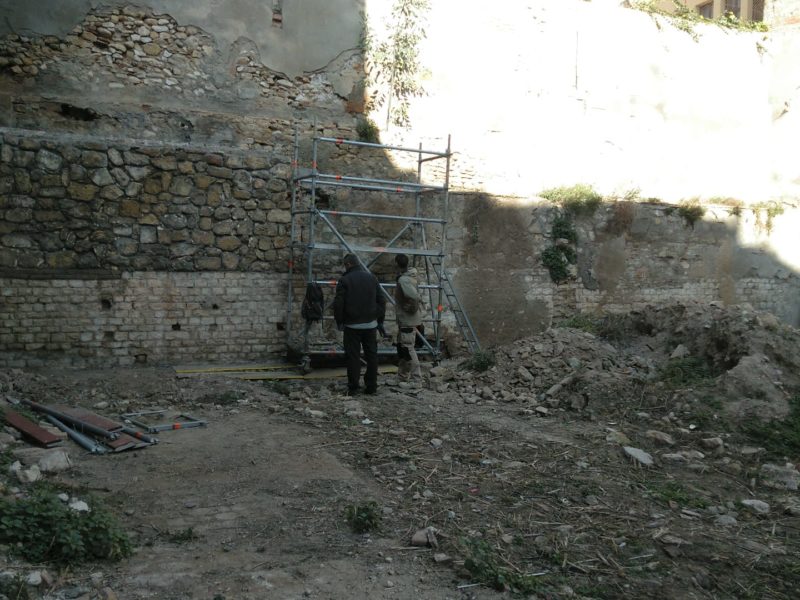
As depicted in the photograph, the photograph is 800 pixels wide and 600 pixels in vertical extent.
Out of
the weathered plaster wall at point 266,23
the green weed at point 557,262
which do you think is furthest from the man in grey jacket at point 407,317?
the weathered plaster wall at point 266,23

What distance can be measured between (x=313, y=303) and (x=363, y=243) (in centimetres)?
179

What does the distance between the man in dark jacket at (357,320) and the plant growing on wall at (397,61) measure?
4.93 meters

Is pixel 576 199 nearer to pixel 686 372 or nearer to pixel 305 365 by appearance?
pixel 686 372

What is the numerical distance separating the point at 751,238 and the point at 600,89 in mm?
4431

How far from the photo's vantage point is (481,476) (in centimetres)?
545

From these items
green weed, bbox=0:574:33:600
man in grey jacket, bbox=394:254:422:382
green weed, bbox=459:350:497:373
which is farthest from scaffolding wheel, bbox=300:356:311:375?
green weed, bbox=0:574:33:600

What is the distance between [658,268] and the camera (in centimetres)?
1312

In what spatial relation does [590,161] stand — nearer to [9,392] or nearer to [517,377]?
[517,377]

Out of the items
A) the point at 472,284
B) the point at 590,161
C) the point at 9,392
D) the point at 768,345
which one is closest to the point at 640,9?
the point at 590,161

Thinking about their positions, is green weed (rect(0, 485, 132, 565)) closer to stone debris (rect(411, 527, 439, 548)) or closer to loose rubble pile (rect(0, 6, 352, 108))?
stone debris (rect(411, 527, 439, 548))

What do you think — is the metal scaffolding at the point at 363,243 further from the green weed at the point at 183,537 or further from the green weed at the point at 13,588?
the green weed at the point at 13,588

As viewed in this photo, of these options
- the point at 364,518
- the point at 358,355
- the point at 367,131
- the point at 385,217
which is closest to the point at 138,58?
the point at 367,131

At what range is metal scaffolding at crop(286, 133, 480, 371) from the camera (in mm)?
9539

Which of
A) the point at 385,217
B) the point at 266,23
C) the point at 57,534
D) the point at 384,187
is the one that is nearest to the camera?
the point at 57,534
